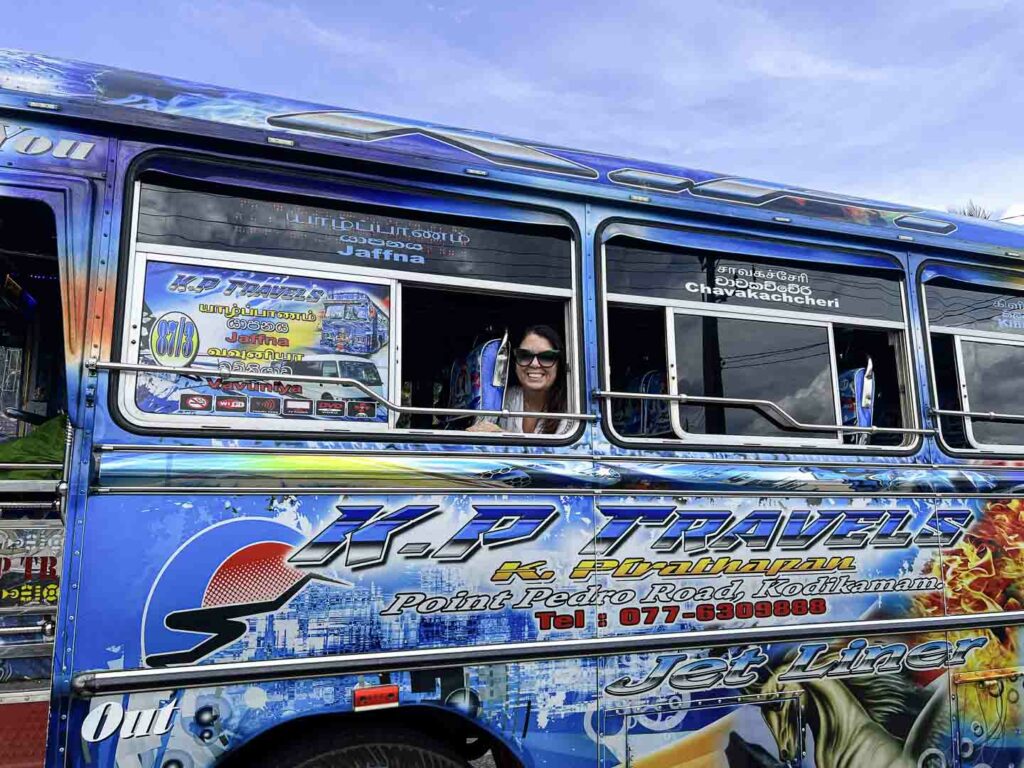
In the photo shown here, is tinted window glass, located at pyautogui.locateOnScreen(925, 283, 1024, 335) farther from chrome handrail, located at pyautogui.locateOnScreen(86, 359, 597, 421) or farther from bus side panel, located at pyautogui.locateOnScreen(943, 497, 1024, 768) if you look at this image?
chrome handrail, located at pyautogui.locateOnScreen(86, 359, 597, 421)

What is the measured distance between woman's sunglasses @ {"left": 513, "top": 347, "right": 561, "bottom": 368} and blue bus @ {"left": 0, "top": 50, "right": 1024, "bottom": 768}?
101 mm

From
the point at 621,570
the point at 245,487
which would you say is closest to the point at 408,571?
the point at 245,487

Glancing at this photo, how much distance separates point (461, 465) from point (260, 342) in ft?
2.76

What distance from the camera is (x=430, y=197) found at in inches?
114

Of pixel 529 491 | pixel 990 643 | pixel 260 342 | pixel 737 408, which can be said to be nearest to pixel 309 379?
pixel 260 342

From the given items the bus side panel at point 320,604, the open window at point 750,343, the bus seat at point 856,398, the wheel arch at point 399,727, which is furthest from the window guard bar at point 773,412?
the wheel arch at point 399,727

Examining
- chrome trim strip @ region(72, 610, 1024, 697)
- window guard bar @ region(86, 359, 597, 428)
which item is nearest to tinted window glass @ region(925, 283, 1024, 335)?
chrome trim strip @ region(72, 610, 1024, 697)

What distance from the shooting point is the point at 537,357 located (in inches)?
122

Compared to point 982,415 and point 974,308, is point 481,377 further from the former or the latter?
point 974,308

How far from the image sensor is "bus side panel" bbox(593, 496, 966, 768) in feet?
9.57

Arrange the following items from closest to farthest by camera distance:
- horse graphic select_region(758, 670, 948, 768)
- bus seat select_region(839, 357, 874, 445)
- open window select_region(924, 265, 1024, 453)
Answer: horse graphic select_region(758, 670, 948, 768) → bus seat select_region(839, 357, 874, 445) → open window select_region(924, 265, 1024, 453)

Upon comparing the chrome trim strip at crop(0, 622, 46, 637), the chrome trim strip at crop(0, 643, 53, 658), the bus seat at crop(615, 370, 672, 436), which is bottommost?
the chrome trim strip at crop(0, 643, 53, 658)

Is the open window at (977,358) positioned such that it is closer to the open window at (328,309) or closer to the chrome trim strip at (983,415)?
the chrome trim strip at (983,415)

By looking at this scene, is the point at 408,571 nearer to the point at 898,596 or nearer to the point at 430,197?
the point at 430,197
